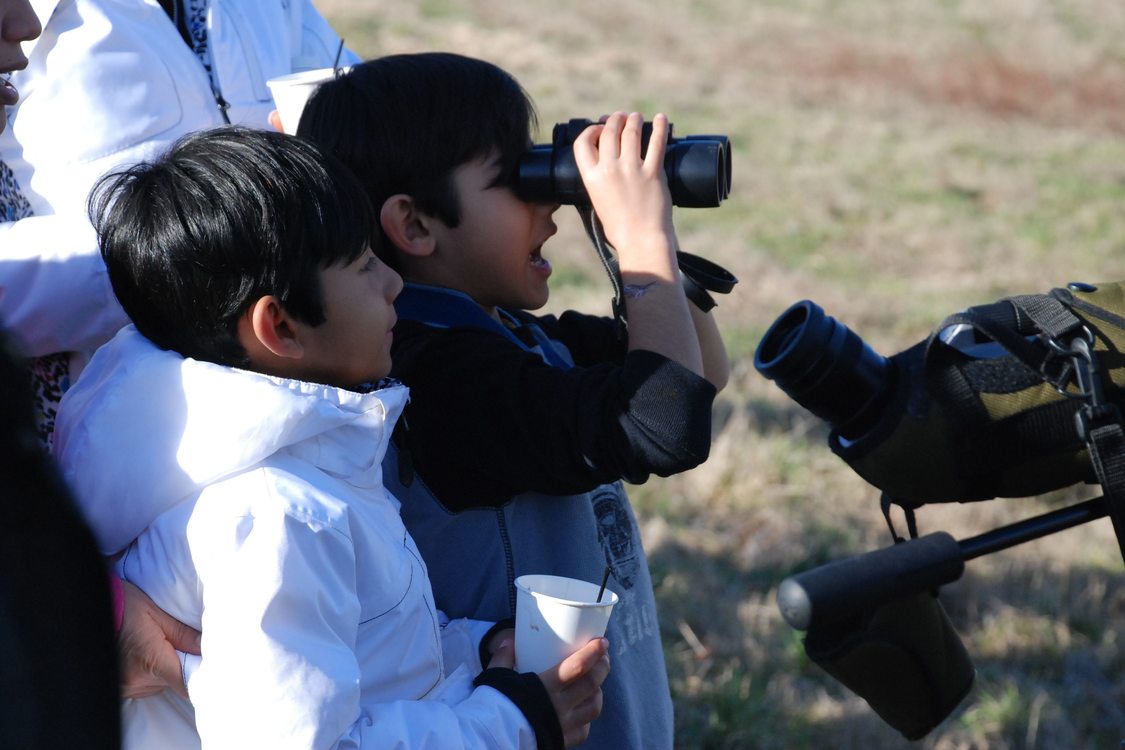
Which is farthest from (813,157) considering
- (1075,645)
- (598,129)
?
(598,129)

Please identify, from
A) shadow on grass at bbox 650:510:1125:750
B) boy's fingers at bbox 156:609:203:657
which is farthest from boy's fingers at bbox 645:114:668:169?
shadow on grass at bbox 650:510:1125:750

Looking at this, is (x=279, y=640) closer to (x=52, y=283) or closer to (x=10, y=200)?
(x=52, y=283)

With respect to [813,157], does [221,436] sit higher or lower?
higher

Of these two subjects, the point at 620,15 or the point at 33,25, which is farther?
the point at 620,15

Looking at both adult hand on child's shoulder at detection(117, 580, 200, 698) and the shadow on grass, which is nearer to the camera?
adult hand on child's shoulder at detection(117, 580, 200, 698)

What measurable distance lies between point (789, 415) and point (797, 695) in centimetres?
200

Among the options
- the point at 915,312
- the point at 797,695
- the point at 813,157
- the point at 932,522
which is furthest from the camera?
the point at 813,157

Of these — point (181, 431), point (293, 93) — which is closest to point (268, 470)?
point (181, 431)

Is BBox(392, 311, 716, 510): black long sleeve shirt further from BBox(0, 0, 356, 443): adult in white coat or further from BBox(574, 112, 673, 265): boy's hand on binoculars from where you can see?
BBox(0, 0, 356, 443): adult in white coat

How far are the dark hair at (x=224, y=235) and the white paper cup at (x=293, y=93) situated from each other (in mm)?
441

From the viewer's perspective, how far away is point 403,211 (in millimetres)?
2070

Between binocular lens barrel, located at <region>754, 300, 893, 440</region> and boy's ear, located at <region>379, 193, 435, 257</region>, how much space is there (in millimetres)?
531

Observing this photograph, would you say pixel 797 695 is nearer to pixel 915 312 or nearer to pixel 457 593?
pixel 457 593

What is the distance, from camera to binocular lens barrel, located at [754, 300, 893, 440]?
6.08 ft
